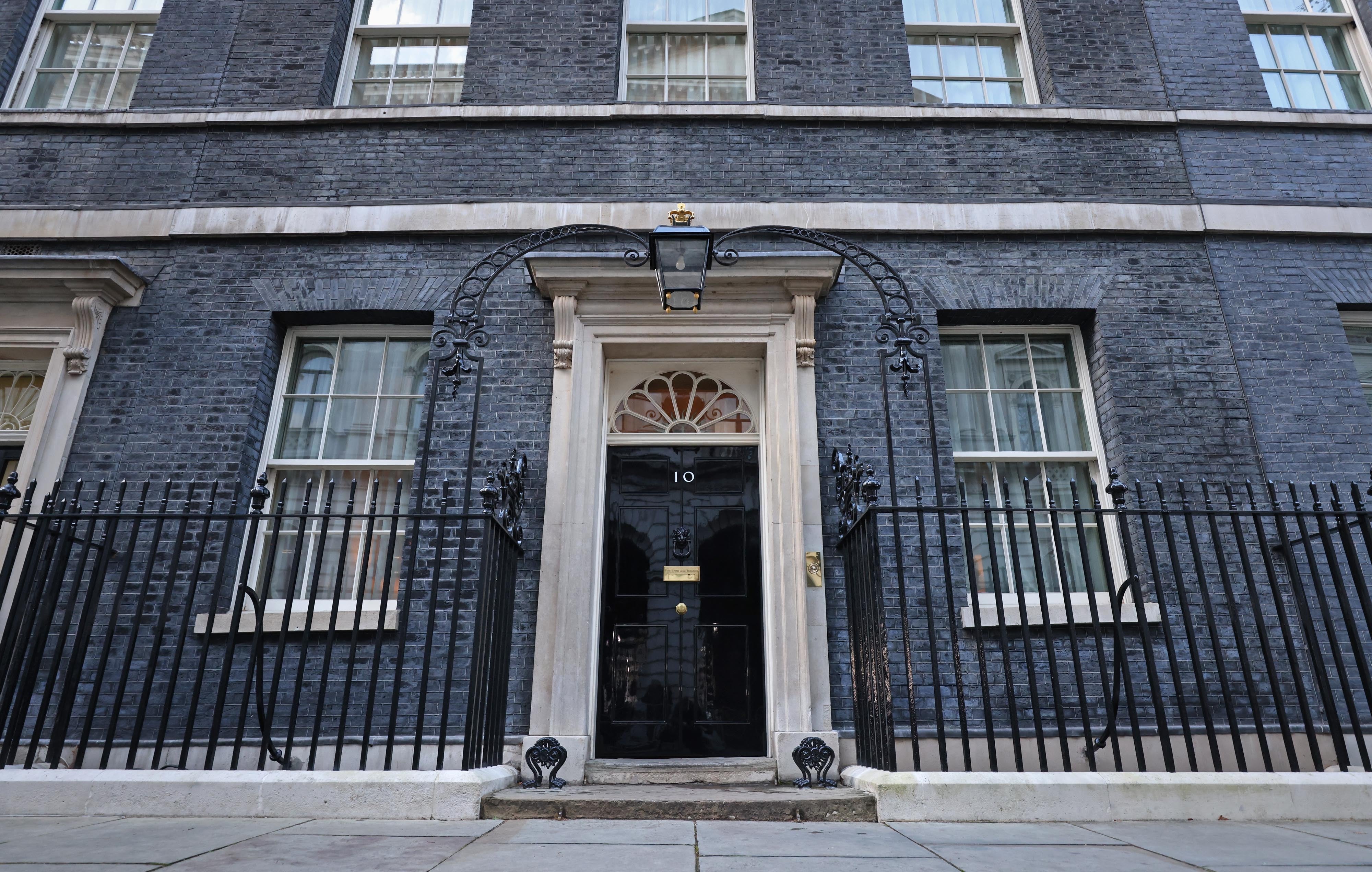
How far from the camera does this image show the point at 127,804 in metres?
3.49

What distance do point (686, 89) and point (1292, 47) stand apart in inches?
219

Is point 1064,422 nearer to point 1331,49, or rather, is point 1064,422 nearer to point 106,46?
point 1331,49

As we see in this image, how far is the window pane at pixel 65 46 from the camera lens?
7.33m

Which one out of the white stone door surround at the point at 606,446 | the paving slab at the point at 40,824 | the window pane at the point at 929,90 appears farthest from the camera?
the window pane at the point at 929,90

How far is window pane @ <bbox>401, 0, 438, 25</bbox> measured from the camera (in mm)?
7344

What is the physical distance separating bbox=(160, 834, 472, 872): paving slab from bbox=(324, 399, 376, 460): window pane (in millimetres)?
3238

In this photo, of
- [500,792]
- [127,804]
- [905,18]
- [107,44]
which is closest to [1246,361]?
[905,18]

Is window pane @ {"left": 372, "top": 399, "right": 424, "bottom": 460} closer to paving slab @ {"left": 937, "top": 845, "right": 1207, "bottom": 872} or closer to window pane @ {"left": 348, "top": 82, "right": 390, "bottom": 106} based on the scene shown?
window pane @ {"left": 348, "top": 82, "right": 390, "bottom": 106}

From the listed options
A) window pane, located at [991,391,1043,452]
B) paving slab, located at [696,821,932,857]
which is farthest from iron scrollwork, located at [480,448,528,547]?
window pane, located at [991,391,1043,452]

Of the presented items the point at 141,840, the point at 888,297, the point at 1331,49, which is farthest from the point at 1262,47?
the point at 141,840

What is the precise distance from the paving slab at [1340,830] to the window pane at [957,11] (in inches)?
265

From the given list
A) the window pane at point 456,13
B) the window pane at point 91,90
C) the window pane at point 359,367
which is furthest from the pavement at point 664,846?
the window pane at point 456,13

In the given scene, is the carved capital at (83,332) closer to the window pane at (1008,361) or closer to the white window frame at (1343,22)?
the window pane at (1008,361)

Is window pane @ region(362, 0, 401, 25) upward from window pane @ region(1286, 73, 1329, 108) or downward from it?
upward
